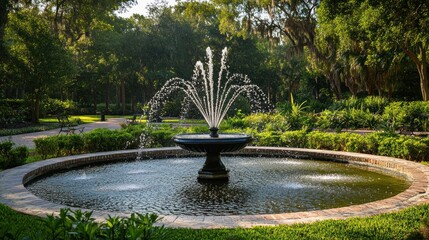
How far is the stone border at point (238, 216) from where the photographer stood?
5852 mm

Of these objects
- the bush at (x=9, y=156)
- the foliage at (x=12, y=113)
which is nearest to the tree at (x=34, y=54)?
the foliage at (x=12, y=113)

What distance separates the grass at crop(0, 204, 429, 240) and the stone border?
Answer: 0.46m

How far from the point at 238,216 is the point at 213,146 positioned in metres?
3.36

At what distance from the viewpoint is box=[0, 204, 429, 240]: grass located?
485cm

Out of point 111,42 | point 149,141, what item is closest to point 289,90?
point 111,42

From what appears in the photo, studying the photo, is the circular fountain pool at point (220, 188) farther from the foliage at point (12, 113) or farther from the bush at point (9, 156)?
the foliage at point (12, 113)

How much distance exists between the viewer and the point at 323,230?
16.6ft

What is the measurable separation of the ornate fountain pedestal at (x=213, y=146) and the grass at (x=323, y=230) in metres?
4.09

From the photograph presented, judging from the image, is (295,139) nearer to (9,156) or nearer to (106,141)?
(106,141)

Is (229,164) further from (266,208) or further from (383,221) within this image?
(383,221)

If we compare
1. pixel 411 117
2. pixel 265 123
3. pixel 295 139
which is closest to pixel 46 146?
pixel 295 139

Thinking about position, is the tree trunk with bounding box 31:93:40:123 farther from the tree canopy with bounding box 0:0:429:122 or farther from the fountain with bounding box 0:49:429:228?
the fountain with bounding box 0:49:429:228

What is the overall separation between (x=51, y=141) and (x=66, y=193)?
15.9 feet

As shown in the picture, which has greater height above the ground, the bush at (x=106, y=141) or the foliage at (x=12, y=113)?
the foliage at (x=12, y=113)
